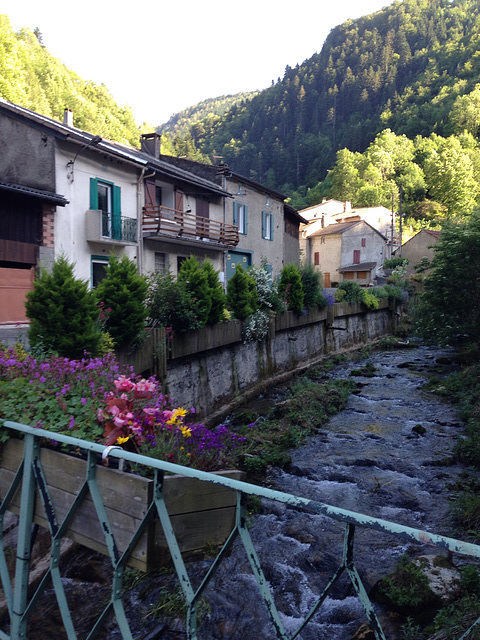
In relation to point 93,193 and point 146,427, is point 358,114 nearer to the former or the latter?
point 93,193

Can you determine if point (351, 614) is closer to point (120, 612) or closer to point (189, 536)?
point (189, 536)

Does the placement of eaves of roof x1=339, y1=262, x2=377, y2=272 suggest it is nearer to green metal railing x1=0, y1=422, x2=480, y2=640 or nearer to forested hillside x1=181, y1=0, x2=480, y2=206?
forested hillside x1=181, y1=0, x2=480, y2=206

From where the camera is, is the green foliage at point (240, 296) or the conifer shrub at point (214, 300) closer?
the conifer shrub at point (214, 300)

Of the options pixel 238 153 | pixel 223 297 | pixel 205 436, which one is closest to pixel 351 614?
pixel 205 436

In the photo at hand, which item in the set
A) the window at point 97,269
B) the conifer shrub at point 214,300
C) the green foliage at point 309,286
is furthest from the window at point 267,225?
the conifer shrub at point 214,300

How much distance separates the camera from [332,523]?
311 inches

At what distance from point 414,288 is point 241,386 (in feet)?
93.8

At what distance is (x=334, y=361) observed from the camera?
24.2 m

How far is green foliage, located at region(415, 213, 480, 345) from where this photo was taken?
1820 centimetres

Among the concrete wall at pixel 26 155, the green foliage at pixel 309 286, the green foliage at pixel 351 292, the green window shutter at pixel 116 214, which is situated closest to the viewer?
the concrete wall at pixel 26 155

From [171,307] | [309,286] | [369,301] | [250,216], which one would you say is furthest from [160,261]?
[369,301]

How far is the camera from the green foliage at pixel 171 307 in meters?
12.3

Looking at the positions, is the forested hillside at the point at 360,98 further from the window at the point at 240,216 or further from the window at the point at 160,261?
the window at the point at 160,261

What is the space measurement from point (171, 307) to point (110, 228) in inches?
332
